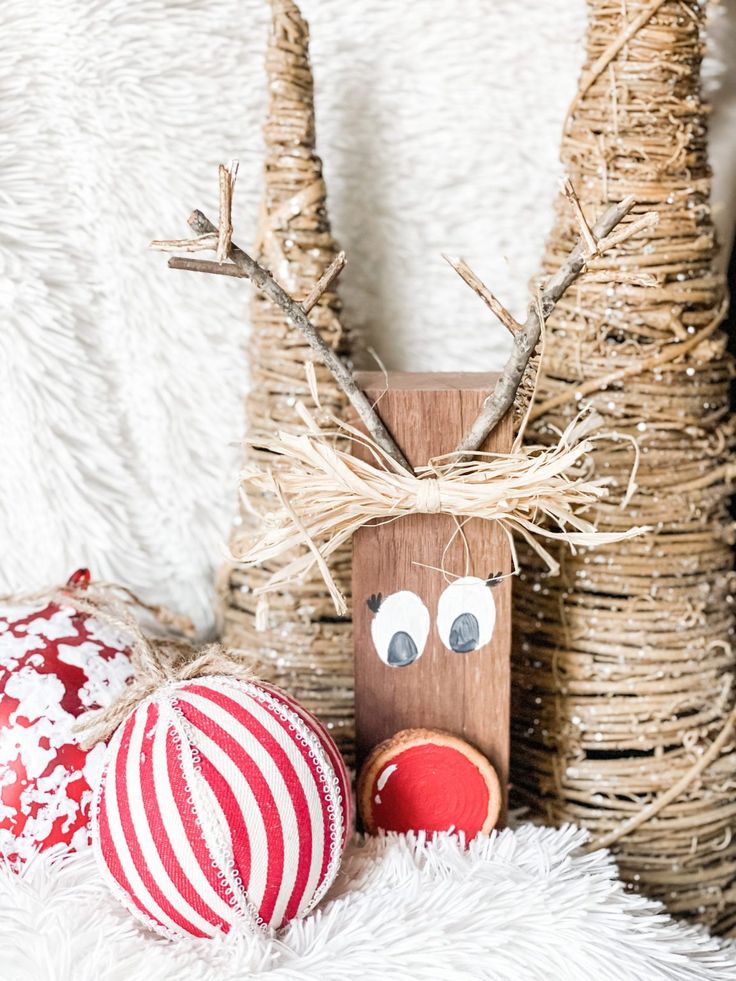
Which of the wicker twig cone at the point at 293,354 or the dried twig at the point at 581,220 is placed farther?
the wicker twig cone at the point at 293,354

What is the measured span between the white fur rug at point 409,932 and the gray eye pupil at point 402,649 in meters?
0.12

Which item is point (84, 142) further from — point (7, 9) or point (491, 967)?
point (491, 967)

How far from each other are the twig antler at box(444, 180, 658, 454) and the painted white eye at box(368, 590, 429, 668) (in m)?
0.11

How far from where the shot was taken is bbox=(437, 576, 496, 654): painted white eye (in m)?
0.67

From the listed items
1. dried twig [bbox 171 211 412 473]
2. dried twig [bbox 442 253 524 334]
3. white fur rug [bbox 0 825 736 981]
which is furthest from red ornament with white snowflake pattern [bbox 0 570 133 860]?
dried twig [bbox 442 253 524 334]

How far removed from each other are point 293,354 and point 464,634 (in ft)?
0.92

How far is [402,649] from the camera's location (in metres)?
0.68

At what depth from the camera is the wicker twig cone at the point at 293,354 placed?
78 cm

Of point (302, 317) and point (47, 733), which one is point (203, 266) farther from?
point (47, 733)

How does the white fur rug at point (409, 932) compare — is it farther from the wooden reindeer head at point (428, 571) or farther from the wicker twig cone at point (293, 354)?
the wicker twig cone at point (293, 354)

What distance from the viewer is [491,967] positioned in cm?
56

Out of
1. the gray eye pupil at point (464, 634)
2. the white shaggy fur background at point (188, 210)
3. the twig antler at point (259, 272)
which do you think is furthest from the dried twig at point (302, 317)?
the white shaggy fur background at point (188, 210)

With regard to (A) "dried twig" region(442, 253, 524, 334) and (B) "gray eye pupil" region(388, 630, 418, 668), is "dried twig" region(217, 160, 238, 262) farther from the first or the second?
(B) "gray eye pupil" region(388, 630, 418, 668)

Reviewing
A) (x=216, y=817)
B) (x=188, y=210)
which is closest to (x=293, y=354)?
(x=188, y=210)
